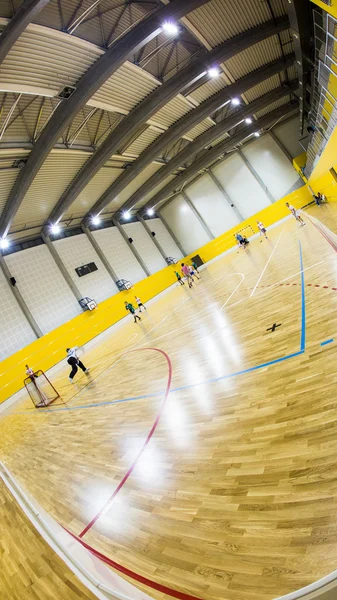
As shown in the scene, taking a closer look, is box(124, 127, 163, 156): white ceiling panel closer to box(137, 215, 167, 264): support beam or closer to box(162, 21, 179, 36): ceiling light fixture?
box(162, 21, 179, 36): ceiling light fixture

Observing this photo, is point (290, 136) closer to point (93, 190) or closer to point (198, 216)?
point (198, 216)

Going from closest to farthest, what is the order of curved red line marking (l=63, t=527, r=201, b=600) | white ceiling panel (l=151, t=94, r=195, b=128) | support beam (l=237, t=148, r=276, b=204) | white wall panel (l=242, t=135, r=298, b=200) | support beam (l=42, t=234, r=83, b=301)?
1. curved red line marking (l=63, t=527, r=201, b=600)
2. white ceiling panel (l=151, t=94, r=195, b=128)
3. support beam (l=42, t=234, r=83, b=301)
4. white wall panel (l=242, t=135, r=298, b=200)
5. support beam (l=237, t=148, r=276, b=204)

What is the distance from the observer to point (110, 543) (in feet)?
8.04

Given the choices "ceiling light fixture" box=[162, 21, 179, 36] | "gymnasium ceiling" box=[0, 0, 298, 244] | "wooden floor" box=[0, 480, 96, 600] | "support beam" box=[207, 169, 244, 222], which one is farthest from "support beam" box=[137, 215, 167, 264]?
"wooden floor" box=[0, 480, 96, 600]

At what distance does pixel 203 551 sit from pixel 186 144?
941 inches

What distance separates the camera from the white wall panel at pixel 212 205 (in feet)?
94.9

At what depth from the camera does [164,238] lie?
97.5 ft

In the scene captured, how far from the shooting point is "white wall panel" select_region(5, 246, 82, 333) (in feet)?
54.6

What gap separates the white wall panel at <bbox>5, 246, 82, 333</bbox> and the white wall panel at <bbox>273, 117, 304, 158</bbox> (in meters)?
24.7

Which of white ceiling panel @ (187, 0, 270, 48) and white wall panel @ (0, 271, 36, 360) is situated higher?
white ceiling panel @ (187, 0, 270, 48)

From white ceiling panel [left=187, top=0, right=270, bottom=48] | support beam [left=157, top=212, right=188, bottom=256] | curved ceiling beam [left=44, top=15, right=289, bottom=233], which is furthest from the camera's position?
support beam [left=157, top=212, right=188, bottom=256]

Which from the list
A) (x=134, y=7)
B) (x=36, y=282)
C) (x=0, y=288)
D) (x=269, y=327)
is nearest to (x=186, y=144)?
(x=134, y=7)

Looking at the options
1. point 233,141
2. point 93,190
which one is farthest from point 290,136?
point 93,190

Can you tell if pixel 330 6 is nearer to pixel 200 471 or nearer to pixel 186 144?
pixel 200 471
